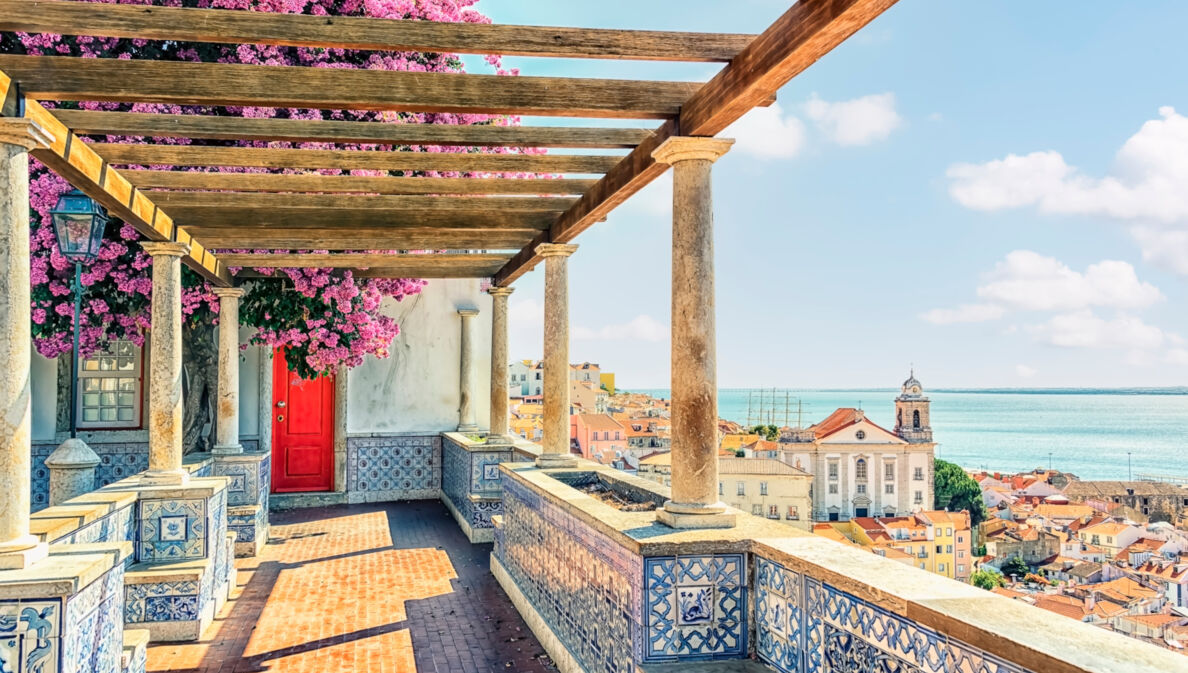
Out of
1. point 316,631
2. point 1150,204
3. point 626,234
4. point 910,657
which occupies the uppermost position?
point 1150,204

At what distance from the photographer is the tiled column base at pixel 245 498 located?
27.4 feet

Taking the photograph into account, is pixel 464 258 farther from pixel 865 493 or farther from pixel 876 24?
pixel 865 493

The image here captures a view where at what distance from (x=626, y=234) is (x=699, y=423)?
6035cm

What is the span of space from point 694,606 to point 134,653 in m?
3.06

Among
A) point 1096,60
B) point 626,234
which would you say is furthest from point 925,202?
point 626,234

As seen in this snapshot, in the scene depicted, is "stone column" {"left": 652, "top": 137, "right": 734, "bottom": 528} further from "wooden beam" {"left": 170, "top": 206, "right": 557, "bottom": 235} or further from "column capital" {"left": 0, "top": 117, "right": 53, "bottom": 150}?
"column capital" {"left": 0, "top": 117, "right": 53, "bottom": 150}

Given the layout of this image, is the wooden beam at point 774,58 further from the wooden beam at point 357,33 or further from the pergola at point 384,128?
the wooden beam at point 357,33

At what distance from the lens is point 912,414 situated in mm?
74062

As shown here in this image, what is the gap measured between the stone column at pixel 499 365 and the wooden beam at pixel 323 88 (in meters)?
5.97

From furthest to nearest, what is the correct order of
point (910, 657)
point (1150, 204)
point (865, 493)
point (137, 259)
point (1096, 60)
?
1. point (1150, 204)
2. point (865, 493)
3. point (1096, 60)
4. point (137, 259)
5. point (910, 657)

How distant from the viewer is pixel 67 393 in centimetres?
1038

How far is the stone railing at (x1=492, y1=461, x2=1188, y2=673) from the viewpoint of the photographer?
Answer: 2041 millimetres

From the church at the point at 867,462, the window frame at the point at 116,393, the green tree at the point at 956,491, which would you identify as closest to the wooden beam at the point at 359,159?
the window frame at the point at 116,393

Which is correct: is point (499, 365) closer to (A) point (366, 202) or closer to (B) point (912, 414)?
(A) point (366, 202)
